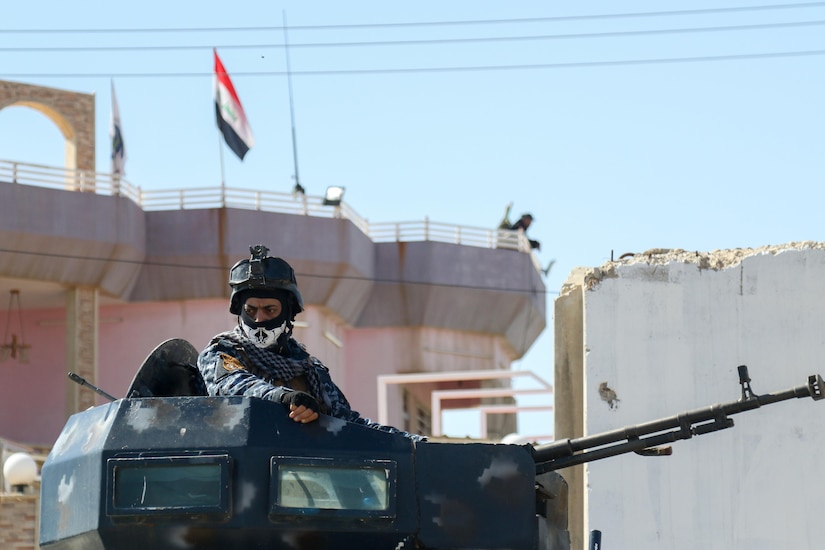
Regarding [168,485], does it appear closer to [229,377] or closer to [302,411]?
[302,411]

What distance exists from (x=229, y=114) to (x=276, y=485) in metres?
40.2

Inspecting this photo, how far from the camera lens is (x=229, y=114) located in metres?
50.3

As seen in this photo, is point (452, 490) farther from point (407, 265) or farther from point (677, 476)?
point (407, 265)

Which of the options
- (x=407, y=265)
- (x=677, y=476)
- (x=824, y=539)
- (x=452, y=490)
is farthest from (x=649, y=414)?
(x=407, y=265)

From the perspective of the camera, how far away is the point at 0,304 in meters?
48.3

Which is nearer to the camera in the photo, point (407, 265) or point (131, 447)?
point (131, 447)

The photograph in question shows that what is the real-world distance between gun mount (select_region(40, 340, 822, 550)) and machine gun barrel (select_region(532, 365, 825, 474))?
336 millimetres

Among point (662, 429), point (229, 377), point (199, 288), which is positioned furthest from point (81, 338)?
point (662, 429)

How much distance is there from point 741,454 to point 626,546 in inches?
56.0

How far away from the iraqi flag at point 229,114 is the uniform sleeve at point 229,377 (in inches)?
1520

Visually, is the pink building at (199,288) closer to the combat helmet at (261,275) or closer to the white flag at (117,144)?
the white flag at (117,144)

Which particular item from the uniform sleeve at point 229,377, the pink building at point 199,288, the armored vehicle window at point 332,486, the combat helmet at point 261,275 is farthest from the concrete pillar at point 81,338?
the armored vehicle window at point 332,486

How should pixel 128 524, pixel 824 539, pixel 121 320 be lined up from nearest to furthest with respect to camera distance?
pixel 128 524
pixel 824 539
pixel 121 320

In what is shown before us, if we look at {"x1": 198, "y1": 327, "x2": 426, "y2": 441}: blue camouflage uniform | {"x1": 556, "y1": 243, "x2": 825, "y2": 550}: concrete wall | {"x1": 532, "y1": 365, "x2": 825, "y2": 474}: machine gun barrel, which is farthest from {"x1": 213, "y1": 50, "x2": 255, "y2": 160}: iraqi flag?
{"x1": 532, "y1": 365, "x2": 825, "y2": 474}: machine gun barrel
